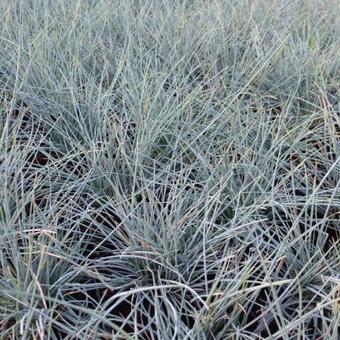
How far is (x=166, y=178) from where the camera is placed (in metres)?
1.13

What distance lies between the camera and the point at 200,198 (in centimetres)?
101

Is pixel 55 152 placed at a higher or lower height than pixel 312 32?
lower

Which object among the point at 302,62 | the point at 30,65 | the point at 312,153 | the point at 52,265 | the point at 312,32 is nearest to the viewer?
the point at 52,265

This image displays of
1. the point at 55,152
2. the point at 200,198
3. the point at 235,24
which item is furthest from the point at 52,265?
the point at 235,24

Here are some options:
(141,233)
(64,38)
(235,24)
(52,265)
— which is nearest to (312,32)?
(235,24)

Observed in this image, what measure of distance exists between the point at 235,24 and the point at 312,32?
28 cm

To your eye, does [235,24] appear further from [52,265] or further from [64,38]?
[52,265]

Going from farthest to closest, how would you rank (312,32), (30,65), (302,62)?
(312,32) → (302,62) → (30,65)

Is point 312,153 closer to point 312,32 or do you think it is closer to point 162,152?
point 162,152

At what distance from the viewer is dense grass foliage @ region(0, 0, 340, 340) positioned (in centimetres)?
85

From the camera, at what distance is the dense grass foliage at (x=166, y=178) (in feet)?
2.80

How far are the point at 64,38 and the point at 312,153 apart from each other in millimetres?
877

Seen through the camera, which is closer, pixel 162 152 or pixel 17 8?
pixel 162 152

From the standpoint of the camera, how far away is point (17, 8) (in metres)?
1.93
